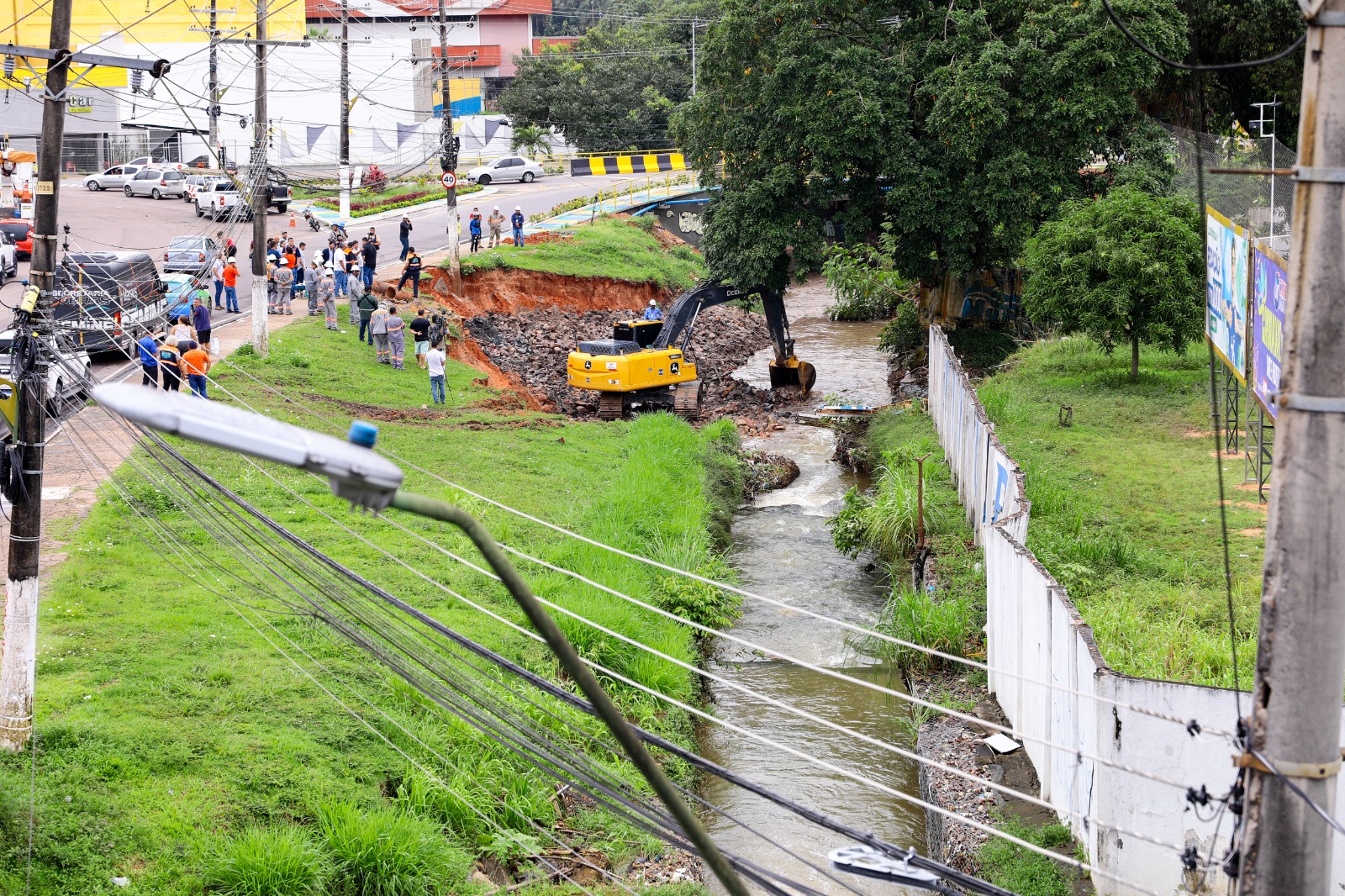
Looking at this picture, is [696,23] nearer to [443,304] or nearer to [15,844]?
[443,304]

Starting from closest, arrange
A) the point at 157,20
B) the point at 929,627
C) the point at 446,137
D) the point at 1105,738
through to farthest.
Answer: the point at 1105,738 < the point at 929,627 < the point at 446,137 < the point at 157,20

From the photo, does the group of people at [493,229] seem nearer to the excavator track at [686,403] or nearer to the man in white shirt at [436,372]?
the excavator track at [686,403]

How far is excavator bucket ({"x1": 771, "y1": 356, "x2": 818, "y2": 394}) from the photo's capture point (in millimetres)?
33594

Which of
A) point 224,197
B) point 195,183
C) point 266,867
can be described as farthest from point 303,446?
point 195,183

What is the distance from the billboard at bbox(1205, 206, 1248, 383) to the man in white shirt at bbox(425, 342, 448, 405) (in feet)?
49.5

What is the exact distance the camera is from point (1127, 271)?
79.0 ft

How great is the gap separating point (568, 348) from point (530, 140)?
33.3 m

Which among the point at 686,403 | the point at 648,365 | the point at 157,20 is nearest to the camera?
the point at 648,365

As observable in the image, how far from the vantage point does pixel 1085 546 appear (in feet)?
51.0

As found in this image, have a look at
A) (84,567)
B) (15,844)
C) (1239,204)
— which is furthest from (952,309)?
(15,844)

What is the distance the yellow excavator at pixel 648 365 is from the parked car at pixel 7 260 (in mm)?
15624

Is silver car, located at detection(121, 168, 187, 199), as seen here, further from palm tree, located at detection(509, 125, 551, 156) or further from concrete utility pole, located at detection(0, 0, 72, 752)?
concrete utility pole, located at detection(0, 0, 72, 752)

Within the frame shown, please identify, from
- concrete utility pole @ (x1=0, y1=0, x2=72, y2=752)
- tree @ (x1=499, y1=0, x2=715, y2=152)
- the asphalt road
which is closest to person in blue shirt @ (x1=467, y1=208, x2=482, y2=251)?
the asphalt road

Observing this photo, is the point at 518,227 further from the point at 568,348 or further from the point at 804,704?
the point at 804,704
